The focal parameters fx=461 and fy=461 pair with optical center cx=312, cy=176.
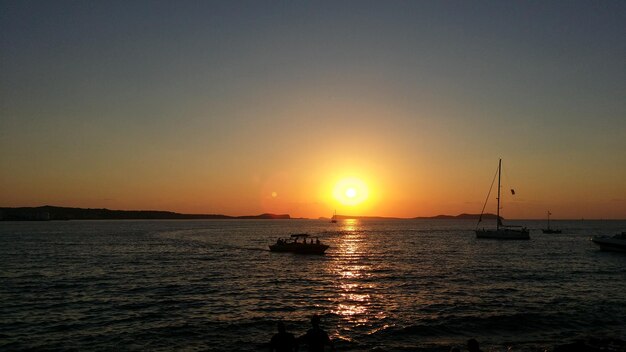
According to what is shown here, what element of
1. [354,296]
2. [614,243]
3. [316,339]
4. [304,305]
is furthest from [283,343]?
[614,243]

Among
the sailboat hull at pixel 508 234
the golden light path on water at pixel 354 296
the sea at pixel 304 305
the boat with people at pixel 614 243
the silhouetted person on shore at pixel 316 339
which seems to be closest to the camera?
the silhouetted person on shore at pixel 316 339

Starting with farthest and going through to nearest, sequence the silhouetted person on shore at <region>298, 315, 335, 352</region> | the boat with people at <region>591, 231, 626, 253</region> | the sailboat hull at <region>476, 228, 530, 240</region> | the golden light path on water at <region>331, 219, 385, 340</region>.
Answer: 1. the sailboat hull at <region>476, 228, 530, 240</region>
2. the boat with people at <region>591, 231, 626, 253</region>
3. the golden light path on water at <region>331, 219, 385, 340</region>
4. the silhouetted person on shore at <region>298, 315, 335, 352</region>

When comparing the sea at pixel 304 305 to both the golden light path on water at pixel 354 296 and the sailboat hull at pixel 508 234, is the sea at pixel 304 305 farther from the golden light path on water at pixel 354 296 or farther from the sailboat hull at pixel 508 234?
the sailboat hull at pixel 508 234

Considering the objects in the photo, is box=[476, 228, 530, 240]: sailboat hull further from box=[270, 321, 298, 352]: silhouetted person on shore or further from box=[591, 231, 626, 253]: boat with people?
box=[270, 321, 298, 352]: silhouetted person on shore

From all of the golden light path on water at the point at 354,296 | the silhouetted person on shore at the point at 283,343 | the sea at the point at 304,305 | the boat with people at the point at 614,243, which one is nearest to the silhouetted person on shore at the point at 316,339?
the silhouetted person on shore at the point at 283,343

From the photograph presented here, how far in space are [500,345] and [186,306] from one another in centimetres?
2244

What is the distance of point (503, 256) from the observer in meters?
79.4

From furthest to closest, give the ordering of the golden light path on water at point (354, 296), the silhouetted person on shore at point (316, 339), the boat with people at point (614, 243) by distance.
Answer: the boat with people at point (614, 243) < the golden light path on water at point (354, 296) < the silhouetted person on shore at point (316, 339)

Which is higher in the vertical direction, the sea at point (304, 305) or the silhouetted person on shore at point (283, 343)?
the silhouetted person on shore at point (283, 343)

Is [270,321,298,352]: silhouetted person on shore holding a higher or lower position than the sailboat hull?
higher

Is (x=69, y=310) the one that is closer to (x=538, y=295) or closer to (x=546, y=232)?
(x=538, y=295)

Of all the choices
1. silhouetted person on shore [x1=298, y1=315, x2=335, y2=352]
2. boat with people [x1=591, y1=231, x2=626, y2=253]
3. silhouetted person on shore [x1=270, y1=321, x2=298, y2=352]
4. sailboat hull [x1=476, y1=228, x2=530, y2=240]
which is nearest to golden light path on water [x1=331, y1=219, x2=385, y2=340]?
silhouetted person on shore [x1=298, y1=315, x2=335, y2=352]

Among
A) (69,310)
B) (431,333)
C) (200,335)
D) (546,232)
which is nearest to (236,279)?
(69,310)

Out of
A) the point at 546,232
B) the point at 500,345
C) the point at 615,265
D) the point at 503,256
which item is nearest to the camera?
the point at 500,345
